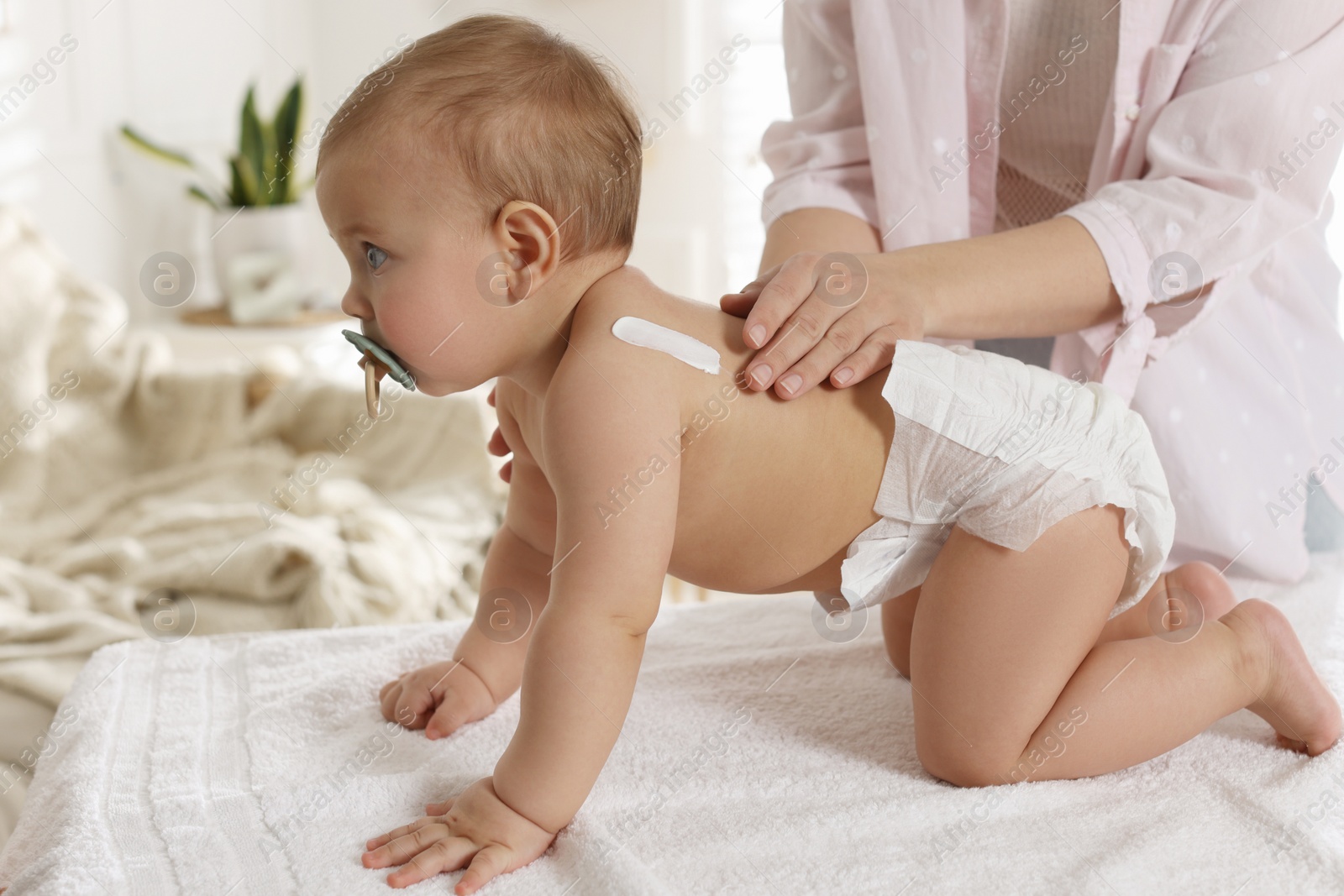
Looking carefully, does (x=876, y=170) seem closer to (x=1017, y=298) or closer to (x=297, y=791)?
(x=1017, y=298)

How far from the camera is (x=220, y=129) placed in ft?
10.9

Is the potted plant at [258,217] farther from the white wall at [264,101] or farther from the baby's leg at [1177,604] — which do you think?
the baby's leg at [1177,604]

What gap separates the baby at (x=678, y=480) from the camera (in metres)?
0.68

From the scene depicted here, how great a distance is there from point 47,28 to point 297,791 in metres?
2.48

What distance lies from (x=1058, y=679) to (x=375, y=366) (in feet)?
1.81

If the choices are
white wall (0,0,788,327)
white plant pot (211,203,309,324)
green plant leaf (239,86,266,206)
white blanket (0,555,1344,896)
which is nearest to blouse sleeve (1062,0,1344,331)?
white blanket (0,555,1344,896)

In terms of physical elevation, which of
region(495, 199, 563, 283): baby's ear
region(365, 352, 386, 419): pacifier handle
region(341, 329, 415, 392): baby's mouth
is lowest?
region(365, 352, 386, 419): pacifier handle

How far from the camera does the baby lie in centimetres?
68

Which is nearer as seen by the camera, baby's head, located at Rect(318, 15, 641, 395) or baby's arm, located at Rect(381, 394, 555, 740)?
baby's head, located at Rect(318, 15, 641, 395)

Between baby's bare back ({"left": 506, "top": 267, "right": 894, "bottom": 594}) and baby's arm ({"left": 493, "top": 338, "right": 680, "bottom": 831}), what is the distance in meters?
0.06

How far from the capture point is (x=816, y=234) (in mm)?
1137

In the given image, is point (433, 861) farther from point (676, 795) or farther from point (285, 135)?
point (285, 135)

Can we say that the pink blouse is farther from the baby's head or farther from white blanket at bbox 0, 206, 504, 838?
white blanket at bbox 0, 206, 504, 838

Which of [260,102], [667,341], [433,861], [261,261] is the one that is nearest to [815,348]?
[667,341]
